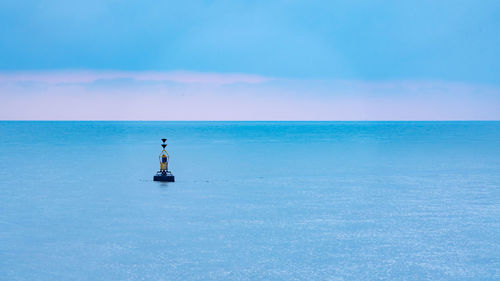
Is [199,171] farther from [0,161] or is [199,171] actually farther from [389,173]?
[0,161]

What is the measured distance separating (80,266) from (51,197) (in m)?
13.1

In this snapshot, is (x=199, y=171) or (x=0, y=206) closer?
(x=0, y=206)

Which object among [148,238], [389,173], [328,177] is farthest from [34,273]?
[389,173]

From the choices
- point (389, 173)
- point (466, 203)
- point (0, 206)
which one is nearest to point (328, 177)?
point (389, 173)

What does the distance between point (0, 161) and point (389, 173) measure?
124ft

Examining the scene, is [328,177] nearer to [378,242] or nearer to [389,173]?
[389,173]

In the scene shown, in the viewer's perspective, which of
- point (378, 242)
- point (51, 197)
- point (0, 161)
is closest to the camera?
point (378, 242)

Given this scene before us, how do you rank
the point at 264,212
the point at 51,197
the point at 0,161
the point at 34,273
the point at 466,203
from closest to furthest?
the point at 34,273 < the point at 264,212 < the point at 466,203 < the point at 51,197 < the point at 0,161

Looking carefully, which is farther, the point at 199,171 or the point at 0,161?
the point at 0,161

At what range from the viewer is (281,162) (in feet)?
160

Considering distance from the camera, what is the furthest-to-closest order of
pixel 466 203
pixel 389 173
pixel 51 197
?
pixel 389 173
pixel 51 197
pixel 466 203

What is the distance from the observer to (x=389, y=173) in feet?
129

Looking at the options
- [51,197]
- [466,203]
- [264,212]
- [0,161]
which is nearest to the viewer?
[264,212]

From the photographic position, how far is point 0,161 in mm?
48438
